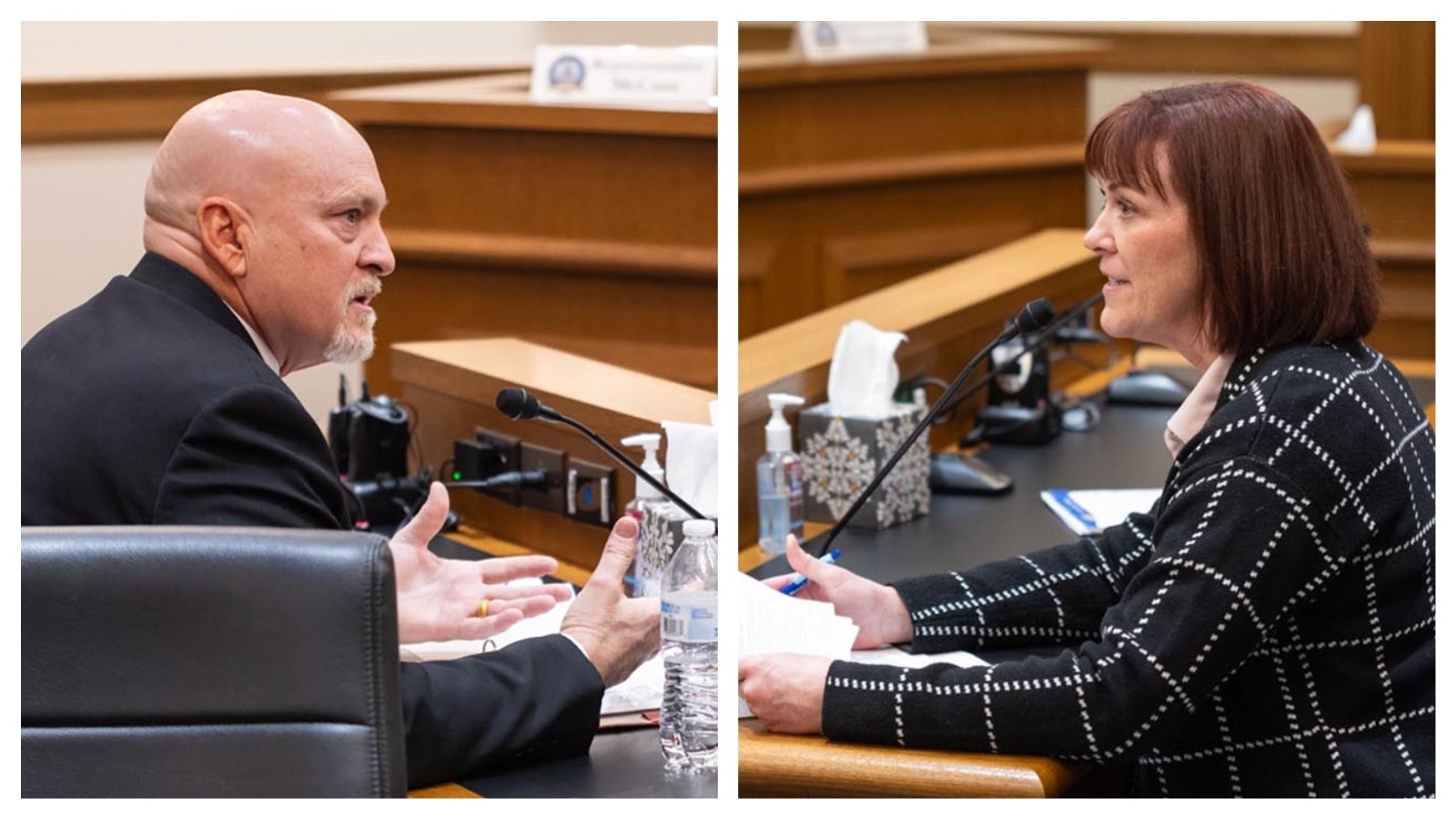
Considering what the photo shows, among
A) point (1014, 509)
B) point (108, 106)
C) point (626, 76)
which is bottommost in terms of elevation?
point (1014, 509)

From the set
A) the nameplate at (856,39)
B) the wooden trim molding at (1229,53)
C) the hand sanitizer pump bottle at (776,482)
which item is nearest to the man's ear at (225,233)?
the hand sanitizer pump bottle at (776,482)

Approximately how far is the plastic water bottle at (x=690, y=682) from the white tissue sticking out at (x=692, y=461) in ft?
1.52

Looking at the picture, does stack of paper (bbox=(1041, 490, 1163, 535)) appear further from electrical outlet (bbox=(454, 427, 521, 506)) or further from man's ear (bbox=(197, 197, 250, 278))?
man's ear (bbox=(197, 197, 250, 278))

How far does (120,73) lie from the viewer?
4.70 metres

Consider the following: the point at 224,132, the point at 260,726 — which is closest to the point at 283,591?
the point at 260,726

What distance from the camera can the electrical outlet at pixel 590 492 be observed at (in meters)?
2.18

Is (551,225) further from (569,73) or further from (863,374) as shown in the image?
(863,374)

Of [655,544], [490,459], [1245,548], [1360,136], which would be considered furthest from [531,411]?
[1360,136]

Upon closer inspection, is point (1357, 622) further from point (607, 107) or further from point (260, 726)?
point (607, 107)

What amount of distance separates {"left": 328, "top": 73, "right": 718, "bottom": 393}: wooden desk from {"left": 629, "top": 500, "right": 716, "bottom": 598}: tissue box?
5.19 feet

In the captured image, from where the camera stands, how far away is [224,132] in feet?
5.69

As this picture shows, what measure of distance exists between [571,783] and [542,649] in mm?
129

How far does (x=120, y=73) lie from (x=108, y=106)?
0.33ft
